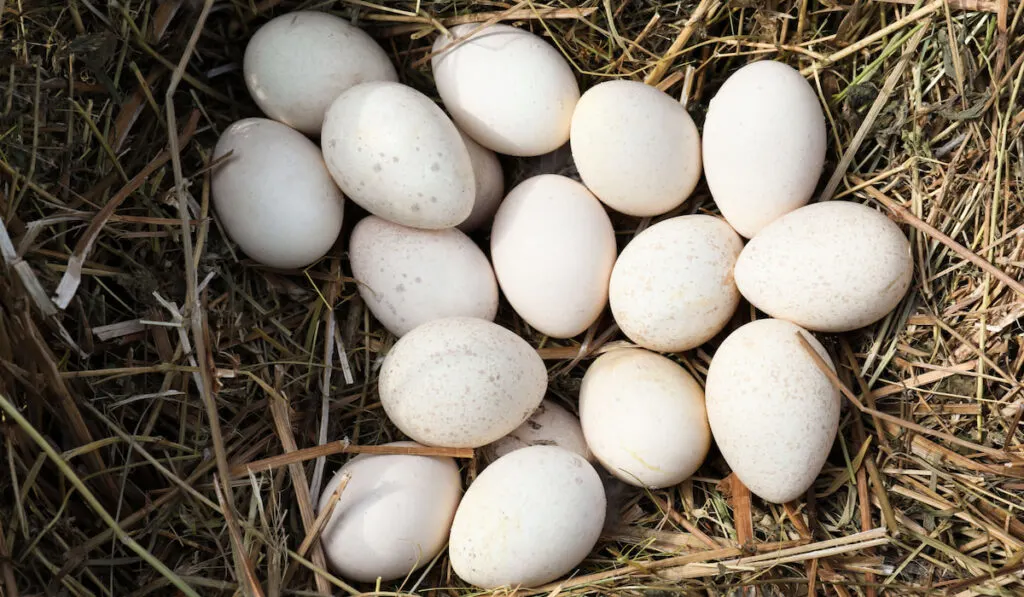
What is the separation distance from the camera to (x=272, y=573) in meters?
1.15

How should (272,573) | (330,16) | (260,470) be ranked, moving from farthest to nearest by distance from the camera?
(330,16) < (260,470) < (272,573)

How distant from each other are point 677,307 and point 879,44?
0.51m

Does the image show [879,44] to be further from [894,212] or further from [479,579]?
[479,579]

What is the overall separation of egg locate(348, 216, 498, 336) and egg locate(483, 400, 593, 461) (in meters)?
0.19

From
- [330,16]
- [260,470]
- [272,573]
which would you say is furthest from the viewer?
[330,16]

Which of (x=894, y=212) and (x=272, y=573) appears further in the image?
(x=894, y=212)

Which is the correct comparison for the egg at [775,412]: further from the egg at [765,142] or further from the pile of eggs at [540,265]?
the egg at [765,142]

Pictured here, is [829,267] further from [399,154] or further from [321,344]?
[321,344]

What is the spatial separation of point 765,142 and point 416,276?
0.56 meters

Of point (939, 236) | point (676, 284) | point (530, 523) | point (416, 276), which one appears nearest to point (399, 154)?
point (416, 276)

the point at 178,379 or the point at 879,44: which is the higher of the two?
the point at 879,44

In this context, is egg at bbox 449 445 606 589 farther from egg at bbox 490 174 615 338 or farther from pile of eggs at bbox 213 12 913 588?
egg at bbox 490 174 615 338

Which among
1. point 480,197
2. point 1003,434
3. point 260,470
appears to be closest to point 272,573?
point 260,470

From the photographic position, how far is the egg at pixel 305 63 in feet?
4.56
